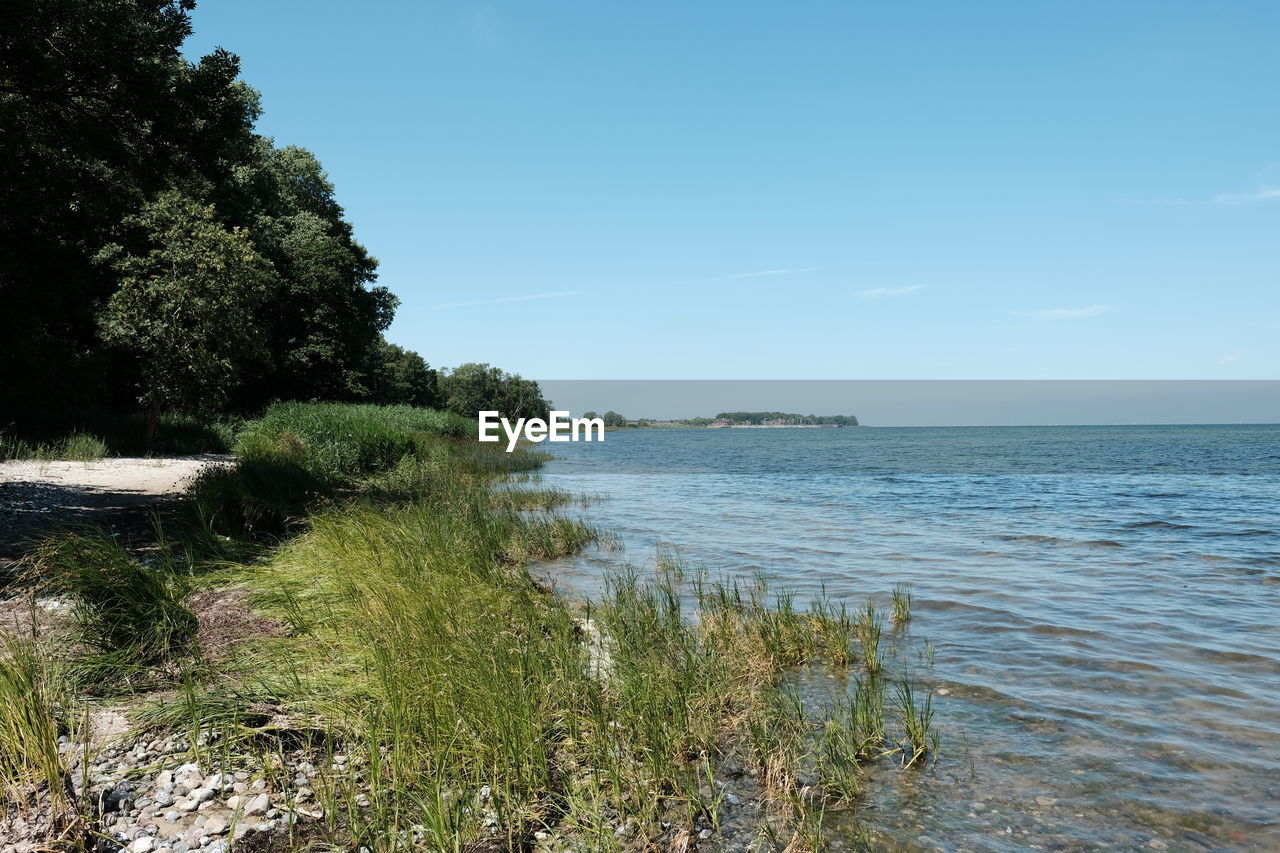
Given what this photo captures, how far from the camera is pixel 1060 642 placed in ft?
28.1

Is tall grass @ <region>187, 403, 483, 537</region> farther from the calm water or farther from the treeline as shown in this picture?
the calm water

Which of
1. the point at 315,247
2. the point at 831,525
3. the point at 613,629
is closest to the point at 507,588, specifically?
the point at 613,629

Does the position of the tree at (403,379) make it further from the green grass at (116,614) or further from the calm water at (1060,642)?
the green grass at (116,614)

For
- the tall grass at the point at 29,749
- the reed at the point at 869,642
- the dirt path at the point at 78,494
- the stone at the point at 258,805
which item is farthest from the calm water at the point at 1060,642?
the dirt path at the point at 78,494

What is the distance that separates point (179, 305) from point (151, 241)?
380 centimetres

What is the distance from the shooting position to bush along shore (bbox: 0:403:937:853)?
12.9ft

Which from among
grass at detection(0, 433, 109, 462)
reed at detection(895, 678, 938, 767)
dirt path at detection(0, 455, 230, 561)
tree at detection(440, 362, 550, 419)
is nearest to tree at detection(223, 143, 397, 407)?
grass at detection(0, 433, 109, 462)

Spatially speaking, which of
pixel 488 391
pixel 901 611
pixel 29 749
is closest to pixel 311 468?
pixel 901 611

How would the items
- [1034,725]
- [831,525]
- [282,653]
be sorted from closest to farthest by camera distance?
[282,653]
[1034,725]
[831,525]

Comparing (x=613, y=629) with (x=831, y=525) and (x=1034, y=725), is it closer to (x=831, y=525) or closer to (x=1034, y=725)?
(x=1034, y=725)

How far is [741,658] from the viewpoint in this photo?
709cm

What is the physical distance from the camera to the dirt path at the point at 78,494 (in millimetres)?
Result: 11117

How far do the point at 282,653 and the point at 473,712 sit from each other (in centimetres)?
197

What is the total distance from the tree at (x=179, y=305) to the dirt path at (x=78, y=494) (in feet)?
15.4
